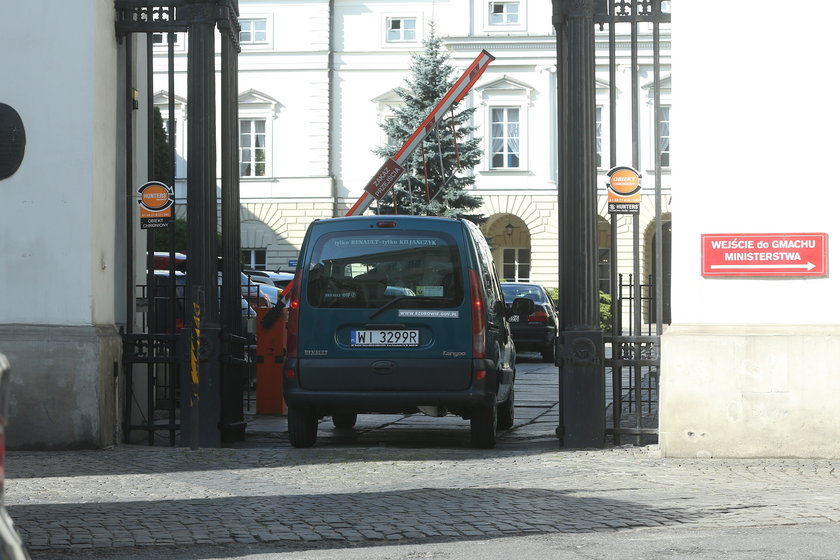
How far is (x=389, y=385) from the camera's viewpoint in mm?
11117

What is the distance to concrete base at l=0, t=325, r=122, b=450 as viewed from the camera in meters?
11.1

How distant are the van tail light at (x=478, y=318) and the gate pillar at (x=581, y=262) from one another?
2.24 ft

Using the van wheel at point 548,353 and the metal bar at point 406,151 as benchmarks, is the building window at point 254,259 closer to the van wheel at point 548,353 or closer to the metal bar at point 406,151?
the van wheel at point 548,353

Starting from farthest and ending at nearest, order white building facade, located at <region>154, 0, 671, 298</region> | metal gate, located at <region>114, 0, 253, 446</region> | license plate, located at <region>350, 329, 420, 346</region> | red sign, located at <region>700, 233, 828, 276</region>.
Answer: white building facade, located at <region>154, 0, 671, 298</region>, metal gate, located at <region>114, 0, 253, 446</region>, license plate, located at <region>350, 329, 420, 346</region>, red sign, located at <region>700, 233, 828, 276</region>

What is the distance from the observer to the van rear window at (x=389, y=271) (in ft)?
36.8

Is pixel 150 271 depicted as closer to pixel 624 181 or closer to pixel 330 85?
pixel 624 181

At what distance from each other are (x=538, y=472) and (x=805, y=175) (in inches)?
123

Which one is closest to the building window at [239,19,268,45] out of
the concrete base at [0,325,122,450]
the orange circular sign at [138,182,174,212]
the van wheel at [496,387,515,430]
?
the van wheel at [496,387,515,430]

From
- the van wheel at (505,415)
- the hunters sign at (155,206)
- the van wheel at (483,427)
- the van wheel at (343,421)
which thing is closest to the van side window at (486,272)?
the van wheel at (483,427)

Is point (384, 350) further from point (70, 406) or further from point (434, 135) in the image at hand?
point (434, 135)

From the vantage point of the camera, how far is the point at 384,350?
11.2 m

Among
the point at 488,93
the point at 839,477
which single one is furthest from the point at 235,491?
the point at 488,93

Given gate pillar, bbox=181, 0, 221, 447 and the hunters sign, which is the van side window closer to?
gate pillar, bbox=181, 0, 221, 447

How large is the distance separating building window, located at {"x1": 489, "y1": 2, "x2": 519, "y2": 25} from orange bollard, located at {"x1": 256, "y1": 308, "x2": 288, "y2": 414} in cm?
3615
